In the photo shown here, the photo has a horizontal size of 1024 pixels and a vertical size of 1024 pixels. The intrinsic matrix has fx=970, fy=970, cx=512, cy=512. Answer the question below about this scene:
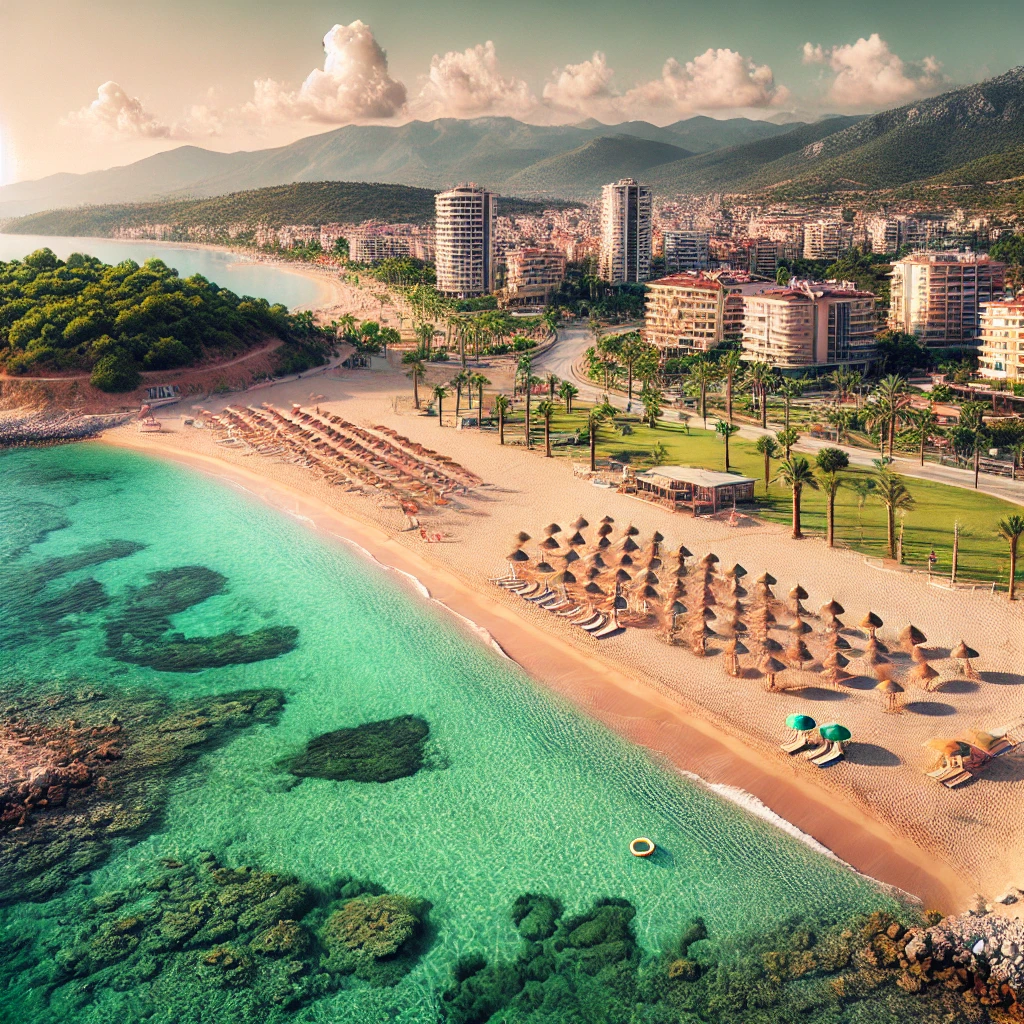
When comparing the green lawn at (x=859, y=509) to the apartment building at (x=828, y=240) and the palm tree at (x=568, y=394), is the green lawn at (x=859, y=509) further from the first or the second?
the apartment building at (x=828, y=240)

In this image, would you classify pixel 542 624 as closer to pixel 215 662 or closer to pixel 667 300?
pixel 215 662

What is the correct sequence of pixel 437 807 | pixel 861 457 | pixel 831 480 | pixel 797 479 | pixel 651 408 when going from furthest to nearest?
pixel 651 408 → pixel 861 457 → pixel 797 479 → pixel 831 480 → pixel 437 807

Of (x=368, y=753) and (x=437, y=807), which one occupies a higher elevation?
(x=368, y=753)

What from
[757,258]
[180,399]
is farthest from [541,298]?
[180,399]

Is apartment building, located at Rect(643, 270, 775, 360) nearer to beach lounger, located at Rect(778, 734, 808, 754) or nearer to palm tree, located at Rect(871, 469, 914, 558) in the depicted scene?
palm tree, located at Rect(871, 469, 914, 558)

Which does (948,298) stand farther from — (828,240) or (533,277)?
(828,240)

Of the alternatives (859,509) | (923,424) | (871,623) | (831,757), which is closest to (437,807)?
(831,757)

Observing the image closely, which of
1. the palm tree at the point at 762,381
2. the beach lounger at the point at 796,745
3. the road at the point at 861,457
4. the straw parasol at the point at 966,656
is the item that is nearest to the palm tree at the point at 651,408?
the road at the point at 861,457

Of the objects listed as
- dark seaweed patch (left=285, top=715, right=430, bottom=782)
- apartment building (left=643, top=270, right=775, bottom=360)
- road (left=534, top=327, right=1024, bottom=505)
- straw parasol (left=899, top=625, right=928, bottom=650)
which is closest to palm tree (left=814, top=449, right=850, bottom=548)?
straw parasol (left=899, top=625, right=928, bottom=650)
